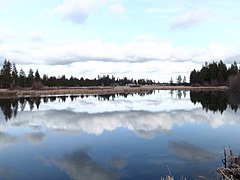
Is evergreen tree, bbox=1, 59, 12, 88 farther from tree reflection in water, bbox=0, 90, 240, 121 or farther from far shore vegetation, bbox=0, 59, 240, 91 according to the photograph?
tree reflection in water, bbox=0, 90, 240, 121

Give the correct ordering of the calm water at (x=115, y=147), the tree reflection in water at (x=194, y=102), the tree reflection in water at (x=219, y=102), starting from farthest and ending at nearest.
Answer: the tree reflection in water at (x=219, y=102) → the tree reflection in water at (x=194, y=102) → the calm water at (x=115, y=147)

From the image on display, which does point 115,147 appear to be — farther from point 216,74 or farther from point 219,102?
point 216,74

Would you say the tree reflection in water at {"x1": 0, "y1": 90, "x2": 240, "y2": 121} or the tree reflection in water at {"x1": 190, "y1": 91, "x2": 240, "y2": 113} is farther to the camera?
the tree reflection in water at {"x1": 190, "y1": 91, "x2": 240, "y2": 113}

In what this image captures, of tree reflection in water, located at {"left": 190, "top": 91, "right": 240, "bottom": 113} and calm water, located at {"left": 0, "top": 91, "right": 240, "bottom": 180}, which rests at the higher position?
tree reflection in water, located at {"left": 190, "top": 91, "right": 240, "bottom": 113}

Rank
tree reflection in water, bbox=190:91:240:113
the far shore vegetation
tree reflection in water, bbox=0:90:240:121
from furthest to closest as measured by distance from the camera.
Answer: the far shore vegetation, tree reflection in water, bbox=190:91:240:113, tree reflection in water, bbox=0:90:240:121

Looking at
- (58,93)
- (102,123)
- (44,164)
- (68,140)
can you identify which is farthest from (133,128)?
(58,93)

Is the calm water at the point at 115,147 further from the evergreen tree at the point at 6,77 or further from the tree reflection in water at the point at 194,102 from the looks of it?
the evergreen tree at the point at 6,77

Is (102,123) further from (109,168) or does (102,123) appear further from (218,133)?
(109,168)

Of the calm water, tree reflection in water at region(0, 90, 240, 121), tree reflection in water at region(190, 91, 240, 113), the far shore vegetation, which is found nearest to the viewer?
the calm water

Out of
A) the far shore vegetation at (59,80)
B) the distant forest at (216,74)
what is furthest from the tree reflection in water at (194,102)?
the distant forest at (216,74)

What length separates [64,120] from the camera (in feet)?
108

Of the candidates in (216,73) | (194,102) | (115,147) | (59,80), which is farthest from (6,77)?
(115,147)

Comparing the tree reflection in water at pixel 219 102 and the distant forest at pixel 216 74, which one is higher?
the distant forest at pixel 216 74

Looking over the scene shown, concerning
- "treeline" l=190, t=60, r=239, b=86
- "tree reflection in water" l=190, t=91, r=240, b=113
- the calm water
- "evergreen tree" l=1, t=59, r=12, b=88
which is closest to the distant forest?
"treeline" l=190, t=60, r=239, b=86
